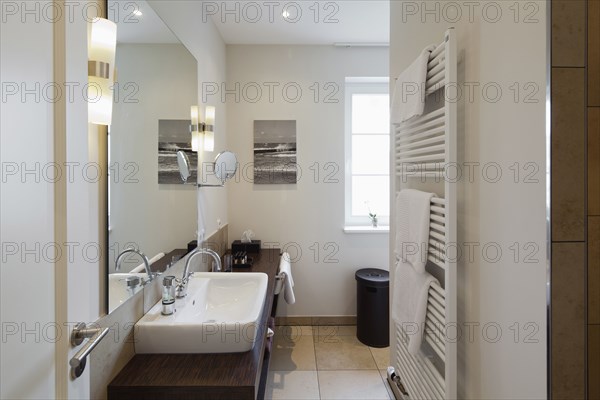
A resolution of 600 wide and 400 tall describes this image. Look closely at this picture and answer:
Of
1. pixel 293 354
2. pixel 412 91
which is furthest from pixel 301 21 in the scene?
pixel 293 354

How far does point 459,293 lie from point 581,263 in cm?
45

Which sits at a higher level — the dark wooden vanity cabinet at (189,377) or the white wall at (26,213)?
the white wall at (26,213)

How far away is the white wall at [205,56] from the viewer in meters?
1.78

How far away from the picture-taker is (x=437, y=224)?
120cm

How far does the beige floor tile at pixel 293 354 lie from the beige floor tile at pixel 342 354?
0.06 meters

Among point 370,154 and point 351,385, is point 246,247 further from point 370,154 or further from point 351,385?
point 370,154

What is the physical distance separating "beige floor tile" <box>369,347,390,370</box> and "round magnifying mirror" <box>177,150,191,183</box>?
1.99m

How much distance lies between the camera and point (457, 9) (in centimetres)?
112

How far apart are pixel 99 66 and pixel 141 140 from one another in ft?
1.44

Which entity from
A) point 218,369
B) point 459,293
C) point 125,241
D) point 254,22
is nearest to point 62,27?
point 125,241

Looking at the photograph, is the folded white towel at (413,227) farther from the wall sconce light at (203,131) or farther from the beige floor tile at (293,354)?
the beige floor tile at (293,354)

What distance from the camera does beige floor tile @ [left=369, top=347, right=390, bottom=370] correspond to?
2546 millimetres

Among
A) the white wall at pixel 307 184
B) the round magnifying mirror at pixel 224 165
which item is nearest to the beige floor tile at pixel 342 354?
the white wall at pixel 307 184

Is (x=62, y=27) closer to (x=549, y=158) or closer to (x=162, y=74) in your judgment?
(x=162, y=74)
